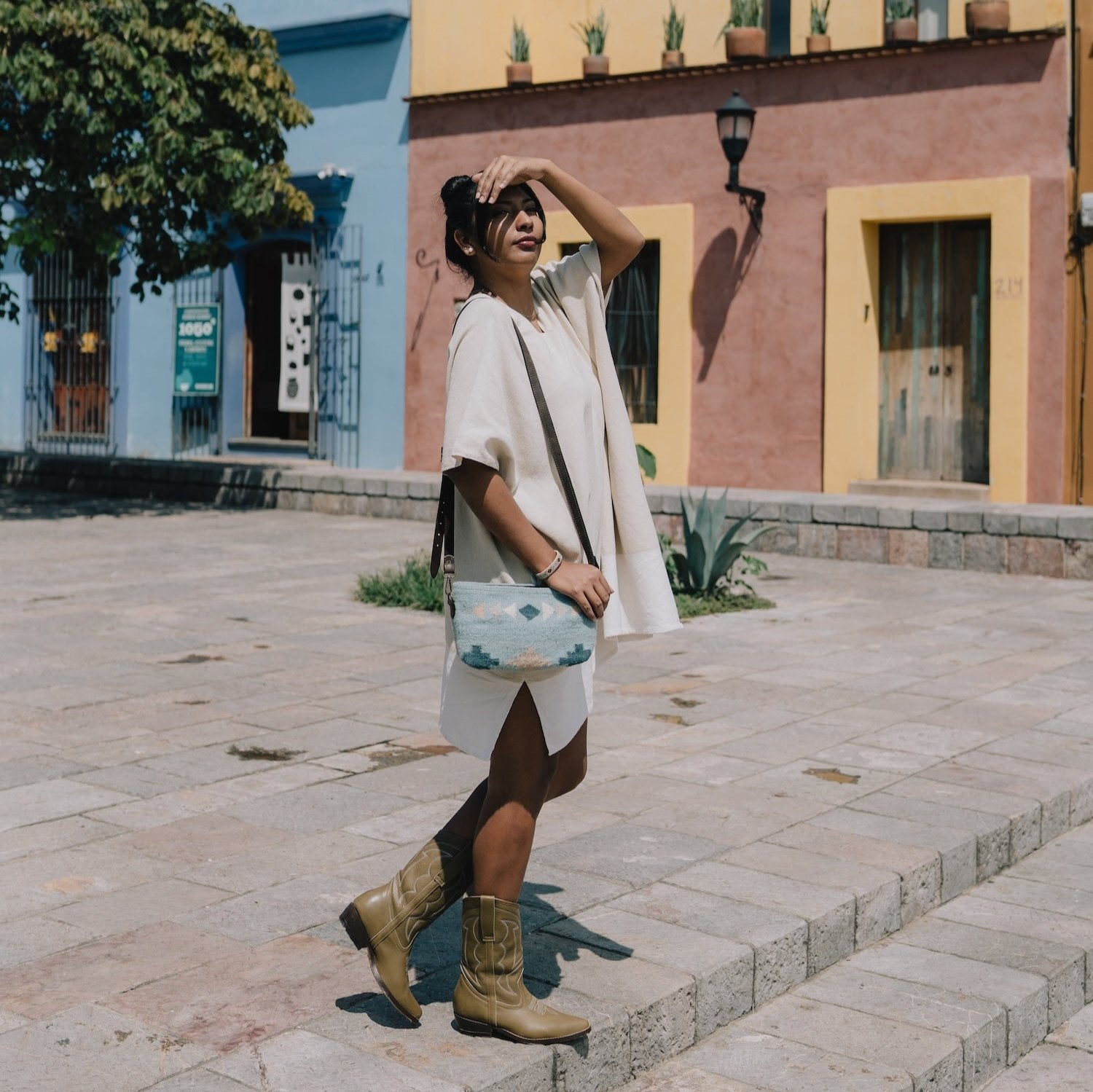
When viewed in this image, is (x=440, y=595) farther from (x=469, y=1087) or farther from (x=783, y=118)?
(x=783, y=118)

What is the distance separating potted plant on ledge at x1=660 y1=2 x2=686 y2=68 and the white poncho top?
42.3 feet

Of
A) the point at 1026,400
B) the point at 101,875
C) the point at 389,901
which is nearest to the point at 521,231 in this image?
the point at 389,901

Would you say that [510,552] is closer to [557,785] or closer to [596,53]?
[557,785]

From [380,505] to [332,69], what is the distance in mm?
5840

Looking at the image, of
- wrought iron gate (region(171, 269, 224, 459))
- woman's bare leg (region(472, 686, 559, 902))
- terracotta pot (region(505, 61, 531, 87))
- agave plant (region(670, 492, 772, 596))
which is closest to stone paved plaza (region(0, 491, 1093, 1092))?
woman's bare leg (region(472, 686, 559, 902))

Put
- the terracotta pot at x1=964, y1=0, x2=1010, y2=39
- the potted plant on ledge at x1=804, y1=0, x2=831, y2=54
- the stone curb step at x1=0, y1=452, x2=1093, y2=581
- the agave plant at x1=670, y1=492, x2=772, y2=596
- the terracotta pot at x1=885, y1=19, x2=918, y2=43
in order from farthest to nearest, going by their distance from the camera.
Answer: the potted plant on ledge at x1=804, y1=0, x2=831, y2=54 → the terracotta pot at x1=885, y1=19, x2=918, y2=43 → the terracotta pot at x1=964, y1=0, x2=1010, y2=39 → the stone curb step at x1=0, y1=452, x2=1093, y2=581 → the agave plant at x1=670, y1=492, x2=772, y2=596

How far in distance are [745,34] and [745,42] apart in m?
0.08

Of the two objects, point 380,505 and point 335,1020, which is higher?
point 380,505

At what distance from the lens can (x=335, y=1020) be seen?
3.31 m

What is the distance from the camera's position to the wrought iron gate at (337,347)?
18.1m

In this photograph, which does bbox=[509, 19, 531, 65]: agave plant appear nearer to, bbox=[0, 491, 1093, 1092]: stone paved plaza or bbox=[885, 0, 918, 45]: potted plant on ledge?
bbox=[885, 0, 918, 45]: potted plant on ledge

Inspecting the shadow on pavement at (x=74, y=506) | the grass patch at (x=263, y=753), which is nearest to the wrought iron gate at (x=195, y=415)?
the shadow on pavement at (x=74, y=506)

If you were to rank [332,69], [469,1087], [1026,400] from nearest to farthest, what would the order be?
[469,1087], [1026,400], [332,69]

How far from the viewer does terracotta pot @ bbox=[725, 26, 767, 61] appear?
15070mm
